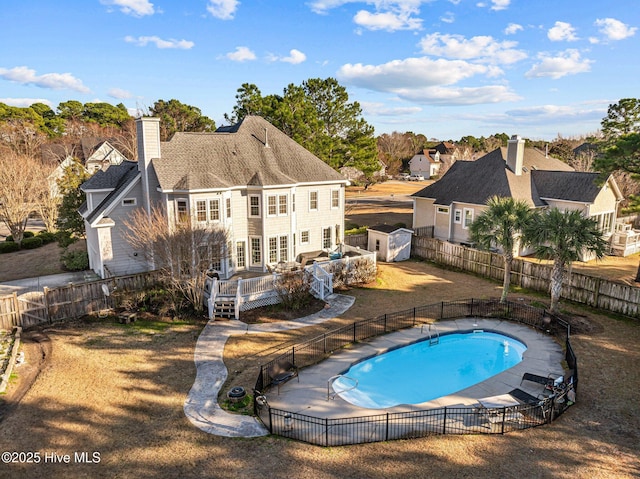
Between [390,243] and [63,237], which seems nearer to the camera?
[63,237]

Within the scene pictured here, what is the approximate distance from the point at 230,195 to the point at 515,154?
23.4 m

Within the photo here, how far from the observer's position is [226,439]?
462 inches

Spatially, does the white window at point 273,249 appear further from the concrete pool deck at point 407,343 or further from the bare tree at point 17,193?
the bare tree at point 17,193

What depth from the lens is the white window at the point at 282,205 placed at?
27.2 meters

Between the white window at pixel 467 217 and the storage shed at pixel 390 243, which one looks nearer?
the storage shed at pixel 390 243

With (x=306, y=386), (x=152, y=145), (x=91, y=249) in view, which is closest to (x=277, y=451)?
(x=306, y=386)

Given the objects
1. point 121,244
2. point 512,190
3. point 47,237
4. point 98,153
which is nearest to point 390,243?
point 512,190

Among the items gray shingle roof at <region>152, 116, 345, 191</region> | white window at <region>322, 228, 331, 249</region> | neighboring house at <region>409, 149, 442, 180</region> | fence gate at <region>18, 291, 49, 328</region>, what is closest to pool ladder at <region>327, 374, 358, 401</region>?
gray shingle roof at <region>152, 116, 345, 191</region>

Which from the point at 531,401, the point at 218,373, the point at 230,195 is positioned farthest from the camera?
the point at 230,195

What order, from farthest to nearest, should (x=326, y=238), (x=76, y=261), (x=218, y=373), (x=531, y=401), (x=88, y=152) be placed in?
1. (x=88, y=152)
2. (x=326, y=238)
3. (x=76, y=261)
4. (x=218, y=373)
5. (x=531, y=401)

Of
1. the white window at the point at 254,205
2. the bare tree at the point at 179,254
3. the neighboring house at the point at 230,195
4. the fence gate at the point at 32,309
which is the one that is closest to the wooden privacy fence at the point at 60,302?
the fence gate at the point at 32,309

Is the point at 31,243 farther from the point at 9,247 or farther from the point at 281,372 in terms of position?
the point at 281,372

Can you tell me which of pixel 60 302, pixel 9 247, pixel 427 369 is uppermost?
pixel 9 247

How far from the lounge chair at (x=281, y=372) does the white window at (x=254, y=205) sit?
1302cm
